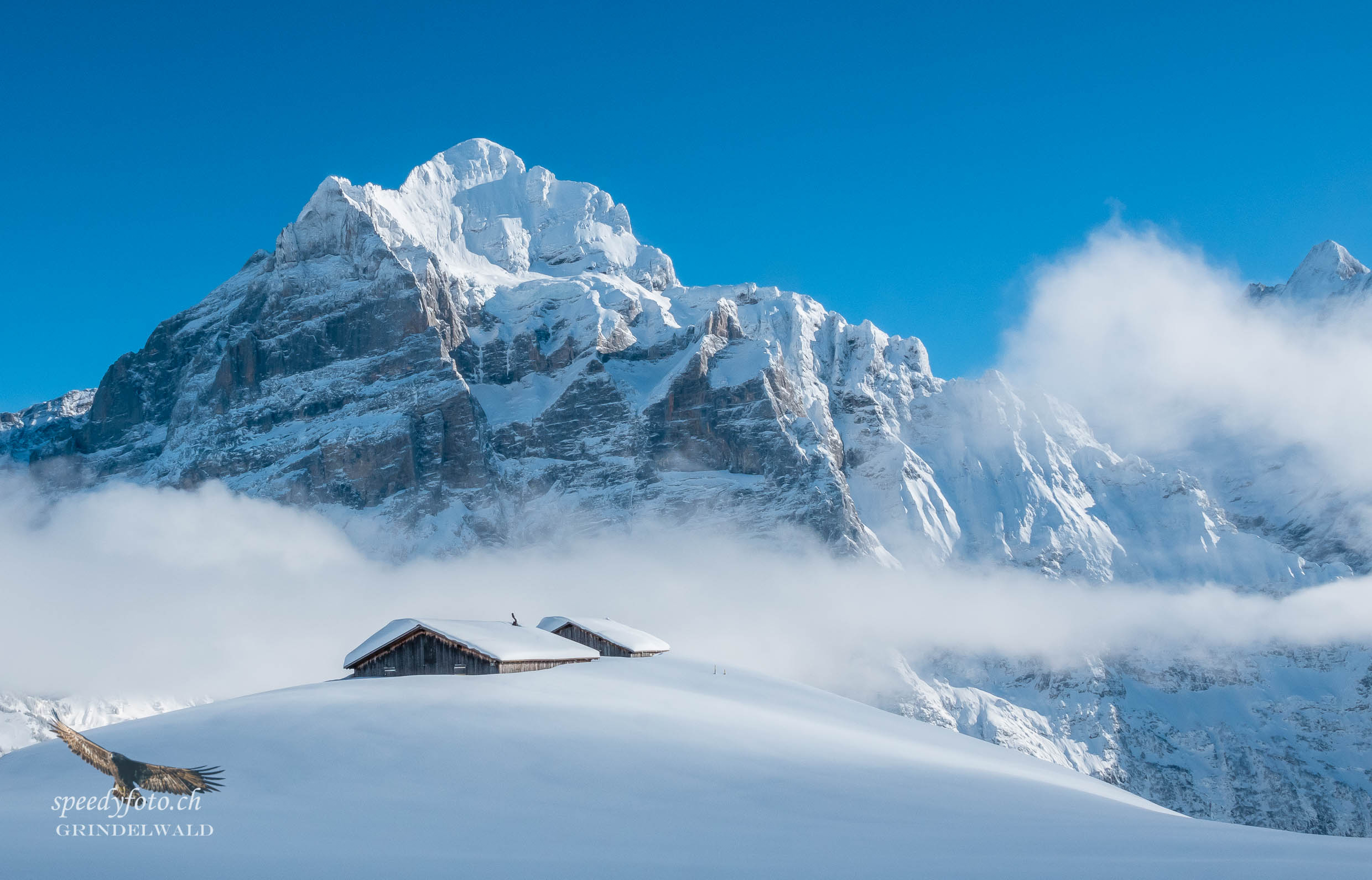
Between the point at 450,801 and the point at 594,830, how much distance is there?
4.05 meters

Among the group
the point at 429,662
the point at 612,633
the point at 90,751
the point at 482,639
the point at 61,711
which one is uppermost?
the point at 612,633

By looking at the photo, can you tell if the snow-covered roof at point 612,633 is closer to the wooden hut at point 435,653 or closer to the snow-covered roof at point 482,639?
the snow-covered roof at point 482,639

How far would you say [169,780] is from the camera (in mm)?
19000

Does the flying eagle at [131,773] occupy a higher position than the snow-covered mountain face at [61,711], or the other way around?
the flying eagle at [131,773]

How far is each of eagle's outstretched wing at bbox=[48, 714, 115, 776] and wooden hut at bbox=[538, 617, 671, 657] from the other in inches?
1857

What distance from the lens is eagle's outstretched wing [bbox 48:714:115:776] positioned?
18562mm

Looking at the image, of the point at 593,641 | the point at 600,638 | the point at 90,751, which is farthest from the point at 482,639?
the point at 90,751

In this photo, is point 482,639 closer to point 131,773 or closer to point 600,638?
point 600,638

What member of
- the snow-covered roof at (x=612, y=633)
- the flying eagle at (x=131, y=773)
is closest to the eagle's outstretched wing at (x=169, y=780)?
the flying eagle at (x=131, y=773)

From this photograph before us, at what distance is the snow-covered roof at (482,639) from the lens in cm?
4284

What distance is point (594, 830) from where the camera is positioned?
821 inches

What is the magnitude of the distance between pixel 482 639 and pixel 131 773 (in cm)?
2557

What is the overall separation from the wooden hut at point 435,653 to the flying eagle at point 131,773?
23159mm

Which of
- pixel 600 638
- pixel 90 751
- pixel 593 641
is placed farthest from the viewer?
pixel 593 641
